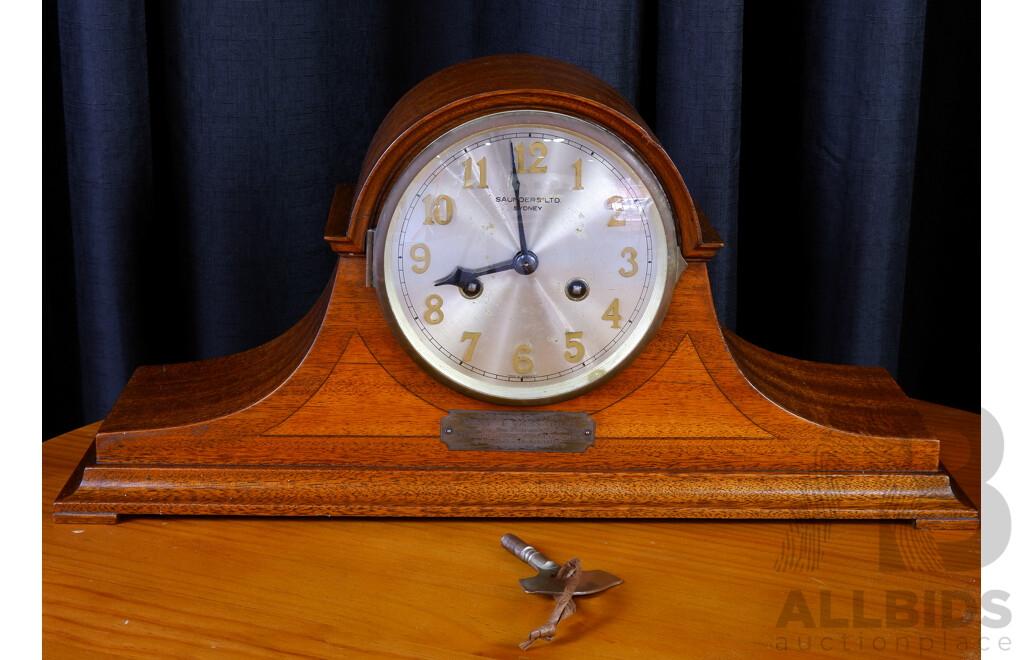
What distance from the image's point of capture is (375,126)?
168cm

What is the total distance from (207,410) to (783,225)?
0.88 m

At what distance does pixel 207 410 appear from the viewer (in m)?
1.22

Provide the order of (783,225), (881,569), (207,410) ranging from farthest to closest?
(783,225), (207,410), (881,569)

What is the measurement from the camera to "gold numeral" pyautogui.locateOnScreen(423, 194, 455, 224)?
1.14 m

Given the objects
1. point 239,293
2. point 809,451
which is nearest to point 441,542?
point 809,451

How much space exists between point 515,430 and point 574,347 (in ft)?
0.35

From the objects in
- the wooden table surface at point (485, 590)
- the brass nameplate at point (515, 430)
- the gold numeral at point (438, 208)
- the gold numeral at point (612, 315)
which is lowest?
the wooden table surface at point (485, 590)

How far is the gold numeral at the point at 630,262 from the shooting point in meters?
1.16

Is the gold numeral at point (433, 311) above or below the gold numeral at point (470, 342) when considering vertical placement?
above

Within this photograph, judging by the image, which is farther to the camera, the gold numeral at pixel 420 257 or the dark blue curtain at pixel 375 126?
the dark blue curtain at pixel 375 126

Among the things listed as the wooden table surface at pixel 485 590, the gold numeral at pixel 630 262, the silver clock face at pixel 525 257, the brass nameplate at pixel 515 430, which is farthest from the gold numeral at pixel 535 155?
the wooden table surface at pixel 485 590

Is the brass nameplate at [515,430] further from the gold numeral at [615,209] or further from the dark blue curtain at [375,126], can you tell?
the dark blue curtain at [375,126]

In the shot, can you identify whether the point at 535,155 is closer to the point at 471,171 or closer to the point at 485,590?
the point at 471,171

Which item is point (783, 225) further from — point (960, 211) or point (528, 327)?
point (528, 327)
